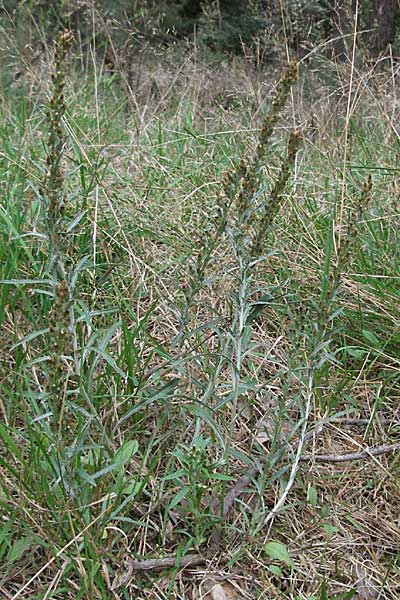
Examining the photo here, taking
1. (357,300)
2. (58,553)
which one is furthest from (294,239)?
(58,553)

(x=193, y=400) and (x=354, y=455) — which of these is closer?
(x=193, y=400)

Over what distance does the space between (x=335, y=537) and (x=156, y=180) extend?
176cm

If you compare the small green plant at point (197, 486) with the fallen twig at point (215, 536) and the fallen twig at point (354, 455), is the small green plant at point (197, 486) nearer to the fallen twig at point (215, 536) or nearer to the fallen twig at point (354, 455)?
the fallen twig at point (215, 536)

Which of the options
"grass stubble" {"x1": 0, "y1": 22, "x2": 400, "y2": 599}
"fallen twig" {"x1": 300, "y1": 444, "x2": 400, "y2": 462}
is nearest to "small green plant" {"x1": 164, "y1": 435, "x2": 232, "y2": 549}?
"grass stubble" {"x1": 0, "y1": 22, "x2": 400, "y2": 599}

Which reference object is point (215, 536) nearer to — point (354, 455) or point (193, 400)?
point (193, 400)

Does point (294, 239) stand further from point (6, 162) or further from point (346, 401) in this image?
point (6, 162)

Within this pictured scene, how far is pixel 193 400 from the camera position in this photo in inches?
59.4

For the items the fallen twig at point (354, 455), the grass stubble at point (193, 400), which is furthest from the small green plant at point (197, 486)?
the fallen twig at point (354, 455)

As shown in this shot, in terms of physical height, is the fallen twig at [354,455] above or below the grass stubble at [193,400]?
below

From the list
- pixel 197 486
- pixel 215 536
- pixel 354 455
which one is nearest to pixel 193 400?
pixel 197 486

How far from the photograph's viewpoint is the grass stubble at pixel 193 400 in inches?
55.6

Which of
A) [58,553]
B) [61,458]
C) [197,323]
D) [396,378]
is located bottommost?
[396,378]

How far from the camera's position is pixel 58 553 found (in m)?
1.33

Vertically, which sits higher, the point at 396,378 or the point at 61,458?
the point at 61,458
